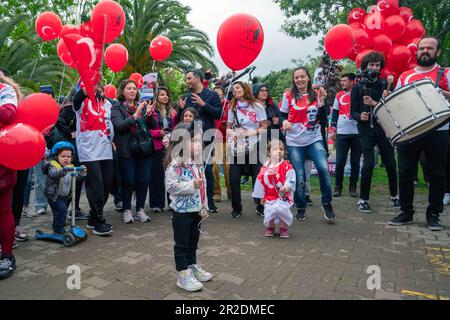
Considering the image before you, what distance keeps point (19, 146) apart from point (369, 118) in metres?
4.81

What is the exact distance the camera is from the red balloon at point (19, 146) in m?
3.21

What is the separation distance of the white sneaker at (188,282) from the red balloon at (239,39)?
2.70 meters

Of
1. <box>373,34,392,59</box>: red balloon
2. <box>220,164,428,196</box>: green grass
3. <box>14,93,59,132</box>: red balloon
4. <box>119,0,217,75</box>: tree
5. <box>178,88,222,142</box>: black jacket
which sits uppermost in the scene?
<box>119,0,217,75</box>: tree

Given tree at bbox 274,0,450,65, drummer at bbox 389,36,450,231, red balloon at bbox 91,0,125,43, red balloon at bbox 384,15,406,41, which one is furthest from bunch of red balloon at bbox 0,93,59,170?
tree at bbox 274,0,450,65

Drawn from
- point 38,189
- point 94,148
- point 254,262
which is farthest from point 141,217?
point 254,262

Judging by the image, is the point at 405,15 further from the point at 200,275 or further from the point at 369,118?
the point at 200,275

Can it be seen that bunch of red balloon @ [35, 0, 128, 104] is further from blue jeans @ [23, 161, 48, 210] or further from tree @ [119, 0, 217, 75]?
tree @ [119, 0, 217, 75]

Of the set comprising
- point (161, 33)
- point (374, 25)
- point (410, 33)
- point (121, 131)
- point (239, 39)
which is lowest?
point (121, 131)

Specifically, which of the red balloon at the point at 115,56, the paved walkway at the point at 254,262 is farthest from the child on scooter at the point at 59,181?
the red balloon at the point at 115,56

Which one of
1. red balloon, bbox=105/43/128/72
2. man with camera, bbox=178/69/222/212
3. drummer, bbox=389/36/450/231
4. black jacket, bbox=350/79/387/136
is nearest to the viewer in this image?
drummer, bbox=389/36/450/231

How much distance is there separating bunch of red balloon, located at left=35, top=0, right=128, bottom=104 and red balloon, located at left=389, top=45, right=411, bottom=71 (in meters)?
5.82

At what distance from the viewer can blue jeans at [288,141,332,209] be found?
530cm

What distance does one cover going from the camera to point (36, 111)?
11.7 feet
